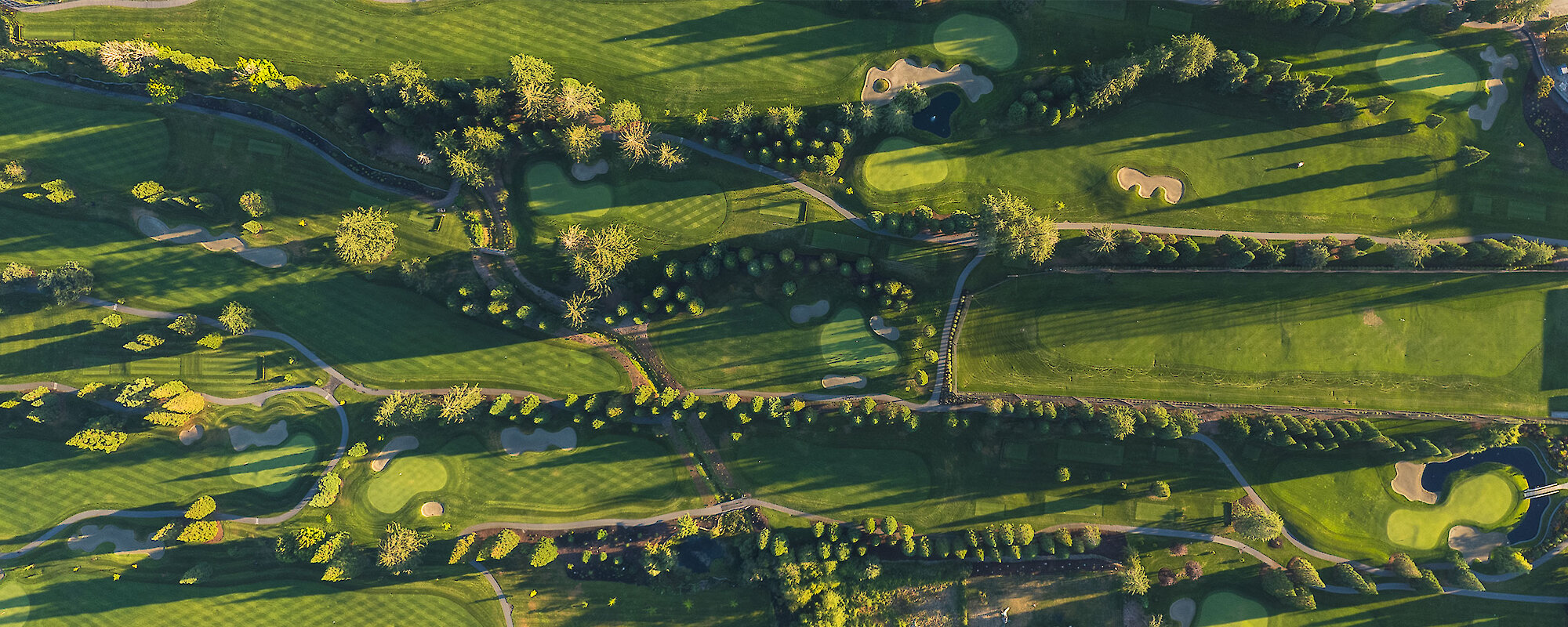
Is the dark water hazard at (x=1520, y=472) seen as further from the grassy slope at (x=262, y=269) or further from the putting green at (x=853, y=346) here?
the grassy slope at (x=262, y=269)

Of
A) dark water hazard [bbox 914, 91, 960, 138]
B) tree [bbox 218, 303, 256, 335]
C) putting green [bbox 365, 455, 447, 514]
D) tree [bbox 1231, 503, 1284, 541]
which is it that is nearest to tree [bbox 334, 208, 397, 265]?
tree [bbox 218, 303, 256, 335]

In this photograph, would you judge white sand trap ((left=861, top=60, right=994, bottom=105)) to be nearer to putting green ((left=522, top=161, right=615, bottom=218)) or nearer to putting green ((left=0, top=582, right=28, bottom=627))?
putting green ((left=522, top=161, right=615, bottom=218))

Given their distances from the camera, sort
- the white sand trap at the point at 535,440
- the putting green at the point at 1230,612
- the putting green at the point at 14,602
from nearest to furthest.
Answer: the putting green at the point at 1230,612
the white sand trap at the point at 535,440
the putting green at the point at 14,602

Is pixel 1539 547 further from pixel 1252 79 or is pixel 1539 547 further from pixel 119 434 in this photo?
pixel 119 434

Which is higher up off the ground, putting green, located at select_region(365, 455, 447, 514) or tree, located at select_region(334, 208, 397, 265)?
tree, located at select_region(334, 208, 397, 265)

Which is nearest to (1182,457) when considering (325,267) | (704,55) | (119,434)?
(704,55)

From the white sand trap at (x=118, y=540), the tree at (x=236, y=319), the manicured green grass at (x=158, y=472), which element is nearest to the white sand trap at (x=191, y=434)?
the manicured green grass at (x=158, y=472)
